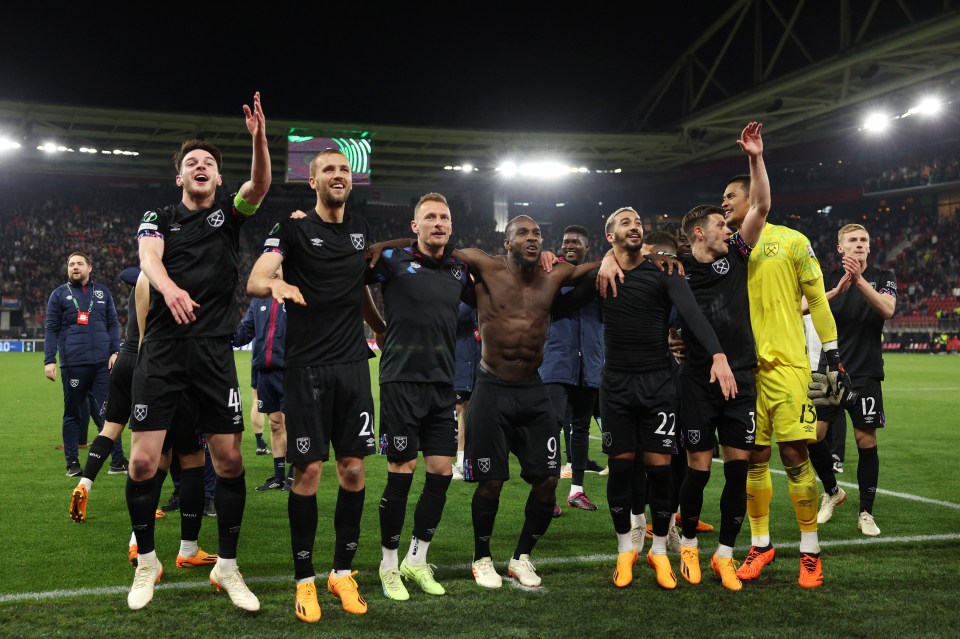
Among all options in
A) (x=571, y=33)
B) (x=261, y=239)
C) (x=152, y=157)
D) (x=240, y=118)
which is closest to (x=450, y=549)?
(x=240, y=118)

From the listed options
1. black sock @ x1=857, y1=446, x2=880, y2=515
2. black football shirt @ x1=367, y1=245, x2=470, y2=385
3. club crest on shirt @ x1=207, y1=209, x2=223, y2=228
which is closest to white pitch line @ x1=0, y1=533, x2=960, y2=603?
black sock @ x1=857, y1=446, x2=880, y2=515

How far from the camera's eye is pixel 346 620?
4.32 m

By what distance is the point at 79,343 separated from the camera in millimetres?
8930

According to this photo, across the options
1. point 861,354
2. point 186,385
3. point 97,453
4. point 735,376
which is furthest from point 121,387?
point 861,354

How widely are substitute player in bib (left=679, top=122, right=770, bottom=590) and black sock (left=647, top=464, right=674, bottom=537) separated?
0.48 feet

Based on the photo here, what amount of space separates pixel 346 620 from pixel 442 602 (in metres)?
0.58

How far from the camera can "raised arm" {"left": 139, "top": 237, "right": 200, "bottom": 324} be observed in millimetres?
4344

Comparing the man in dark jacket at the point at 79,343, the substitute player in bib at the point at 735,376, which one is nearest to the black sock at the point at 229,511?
the substitute player in bib at the point at 735,376

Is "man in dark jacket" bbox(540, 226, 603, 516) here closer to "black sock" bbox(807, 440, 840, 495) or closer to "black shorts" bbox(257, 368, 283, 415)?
"black sock" bbox(807, 440, 840, 495)

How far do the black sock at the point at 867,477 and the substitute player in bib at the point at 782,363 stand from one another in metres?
1.49

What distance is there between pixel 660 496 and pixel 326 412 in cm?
219

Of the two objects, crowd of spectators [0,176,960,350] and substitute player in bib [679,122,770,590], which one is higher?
crowd of spectators [0,176,960,350]

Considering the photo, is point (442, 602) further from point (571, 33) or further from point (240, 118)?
point (571, 33)

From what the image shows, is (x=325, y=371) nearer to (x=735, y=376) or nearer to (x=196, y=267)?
(x=196, y=267)
